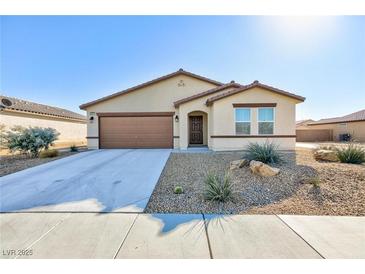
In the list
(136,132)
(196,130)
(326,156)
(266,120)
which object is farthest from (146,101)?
(326,156)

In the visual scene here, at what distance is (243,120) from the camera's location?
11.9 m

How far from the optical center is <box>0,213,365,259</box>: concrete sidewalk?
8.81 feet

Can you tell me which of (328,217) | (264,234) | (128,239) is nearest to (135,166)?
(128,239)

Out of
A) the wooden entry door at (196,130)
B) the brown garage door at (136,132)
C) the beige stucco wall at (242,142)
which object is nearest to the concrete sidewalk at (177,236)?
the beige stucco wall at (242,142)

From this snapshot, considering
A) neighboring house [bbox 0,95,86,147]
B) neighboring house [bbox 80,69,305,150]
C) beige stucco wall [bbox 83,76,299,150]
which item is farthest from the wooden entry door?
neighboring house [bbox 0,95,86,147]

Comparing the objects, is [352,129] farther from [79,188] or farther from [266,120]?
[79,188]

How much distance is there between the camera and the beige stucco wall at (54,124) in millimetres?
15111

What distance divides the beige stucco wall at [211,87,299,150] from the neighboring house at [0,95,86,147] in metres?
14.8

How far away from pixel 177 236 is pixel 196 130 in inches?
474

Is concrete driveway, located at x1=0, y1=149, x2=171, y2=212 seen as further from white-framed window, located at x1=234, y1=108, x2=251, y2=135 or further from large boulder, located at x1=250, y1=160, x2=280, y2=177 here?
white-framed window, located at x1=234, y1=108, x2=251, y2=135

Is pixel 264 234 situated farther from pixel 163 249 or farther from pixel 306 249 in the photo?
pixel 163 249

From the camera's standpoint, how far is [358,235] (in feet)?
10.1

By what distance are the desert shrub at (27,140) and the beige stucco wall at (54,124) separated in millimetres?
4975
